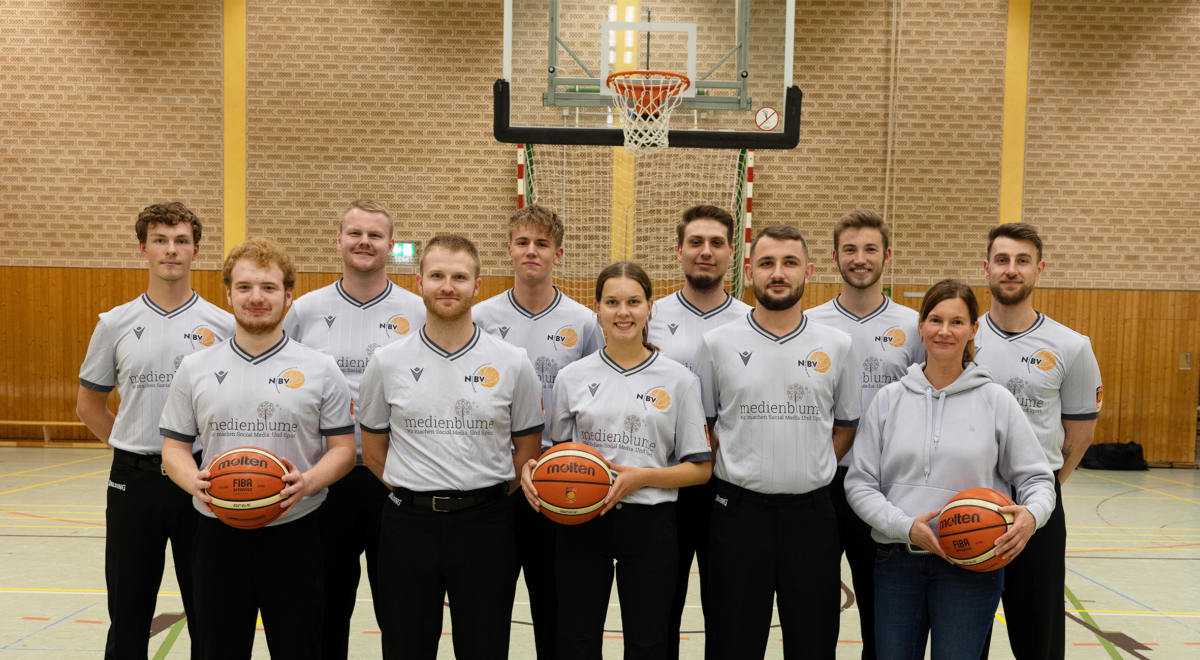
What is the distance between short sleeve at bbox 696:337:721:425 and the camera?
3439mm

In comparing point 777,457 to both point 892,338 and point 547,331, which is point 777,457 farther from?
point 547,331

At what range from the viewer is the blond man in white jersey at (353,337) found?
12.4ft

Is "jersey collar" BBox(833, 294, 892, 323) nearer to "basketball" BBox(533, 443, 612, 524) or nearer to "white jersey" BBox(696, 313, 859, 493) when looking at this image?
"white jersey" BBox(696, 313, 859, 493)

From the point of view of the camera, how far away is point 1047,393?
360 cm

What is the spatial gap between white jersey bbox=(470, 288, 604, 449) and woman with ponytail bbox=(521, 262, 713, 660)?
554 millimetres

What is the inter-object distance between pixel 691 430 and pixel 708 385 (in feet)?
0.98

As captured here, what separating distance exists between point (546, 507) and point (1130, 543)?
728 cm

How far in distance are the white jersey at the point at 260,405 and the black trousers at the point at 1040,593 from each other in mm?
3006

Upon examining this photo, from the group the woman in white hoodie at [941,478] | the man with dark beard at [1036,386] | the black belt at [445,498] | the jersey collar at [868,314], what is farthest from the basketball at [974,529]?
the black belt at [445,498]

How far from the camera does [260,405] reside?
3.14 metres

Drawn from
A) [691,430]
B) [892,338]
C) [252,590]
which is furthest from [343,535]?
[892,338]

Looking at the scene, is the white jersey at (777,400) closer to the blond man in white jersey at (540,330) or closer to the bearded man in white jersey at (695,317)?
the bearded man in white jersey at (695,317)

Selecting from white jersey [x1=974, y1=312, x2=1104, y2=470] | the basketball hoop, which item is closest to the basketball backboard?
the basketball hoop

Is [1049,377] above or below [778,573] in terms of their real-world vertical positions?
above
